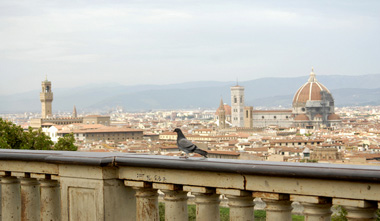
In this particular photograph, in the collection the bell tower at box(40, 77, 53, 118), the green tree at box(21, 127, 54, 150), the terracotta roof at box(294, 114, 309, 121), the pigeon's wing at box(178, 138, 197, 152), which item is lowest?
the green tree at box(21, 127, 54, 150)

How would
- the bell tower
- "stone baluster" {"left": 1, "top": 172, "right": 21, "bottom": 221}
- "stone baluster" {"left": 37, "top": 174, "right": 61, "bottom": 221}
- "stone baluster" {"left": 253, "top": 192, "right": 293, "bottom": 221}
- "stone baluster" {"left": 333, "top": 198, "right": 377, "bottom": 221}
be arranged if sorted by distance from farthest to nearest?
the bell tower → "stone baluster" {"left": 1, "top": 172, "right": 21, "bottom": 221} → "stone baluster" {"left": 37, "top": 174, "right": 61, "bottom": 221} → "stone baluster" {"left": 253, "top": 192, "right": 293, "bottom": 221} → "stone baluster" {"left": 333, "top": 198, "right": 377, "bottom": 221}

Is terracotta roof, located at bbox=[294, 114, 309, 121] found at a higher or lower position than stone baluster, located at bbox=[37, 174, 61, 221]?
higher

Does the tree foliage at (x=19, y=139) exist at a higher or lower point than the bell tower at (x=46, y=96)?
lower

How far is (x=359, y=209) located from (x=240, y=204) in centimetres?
44

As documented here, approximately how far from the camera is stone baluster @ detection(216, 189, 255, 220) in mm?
2379

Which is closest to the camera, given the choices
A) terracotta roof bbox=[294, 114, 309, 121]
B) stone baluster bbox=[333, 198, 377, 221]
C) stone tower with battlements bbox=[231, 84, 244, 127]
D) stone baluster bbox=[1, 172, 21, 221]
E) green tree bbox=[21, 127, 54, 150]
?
stone baluster bbox=[333, 198, 377, 221]

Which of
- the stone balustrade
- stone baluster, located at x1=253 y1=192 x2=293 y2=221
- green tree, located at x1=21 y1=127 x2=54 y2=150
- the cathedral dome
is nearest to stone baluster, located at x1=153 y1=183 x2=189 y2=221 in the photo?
the stone balustrade

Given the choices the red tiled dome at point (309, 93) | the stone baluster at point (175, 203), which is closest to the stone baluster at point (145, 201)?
the stone baluster at point (175, 203)

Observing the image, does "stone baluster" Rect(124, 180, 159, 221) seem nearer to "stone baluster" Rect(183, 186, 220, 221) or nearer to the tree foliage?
"stone baluster" Rect(183, 186, 220, 221)

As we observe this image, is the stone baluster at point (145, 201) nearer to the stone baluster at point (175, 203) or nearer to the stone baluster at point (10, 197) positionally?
the stone baluster at point (175, 203)

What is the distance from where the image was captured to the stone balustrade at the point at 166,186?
2156 millimetres

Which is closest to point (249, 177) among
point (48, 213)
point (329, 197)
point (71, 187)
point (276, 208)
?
point (276, 208)

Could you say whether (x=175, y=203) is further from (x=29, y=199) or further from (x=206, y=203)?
(x=29, y=199)

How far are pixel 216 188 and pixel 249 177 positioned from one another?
0.15 metres
